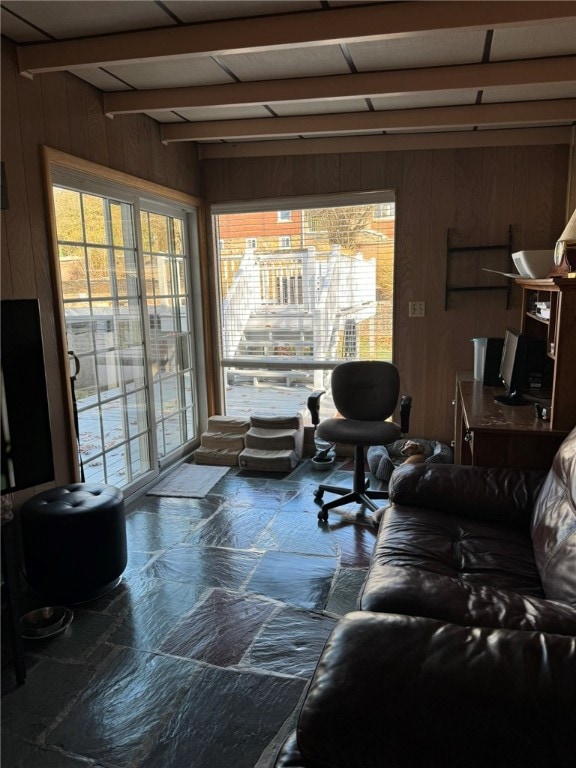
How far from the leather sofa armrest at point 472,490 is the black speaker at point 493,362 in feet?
4.10

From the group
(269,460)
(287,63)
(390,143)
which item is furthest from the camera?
(269,460)

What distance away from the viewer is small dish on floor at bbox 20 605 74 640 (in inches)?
94.3

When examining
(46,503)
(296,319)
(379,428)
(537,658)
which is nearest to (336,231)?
(296,319)

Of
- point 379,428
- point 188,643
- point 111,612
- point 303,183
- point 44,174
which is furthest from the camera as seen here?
point 303,183

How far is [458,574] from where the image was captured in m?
2.00

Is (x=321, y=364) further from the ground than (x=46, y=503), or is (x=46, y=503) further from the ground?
(x=321, y=364)

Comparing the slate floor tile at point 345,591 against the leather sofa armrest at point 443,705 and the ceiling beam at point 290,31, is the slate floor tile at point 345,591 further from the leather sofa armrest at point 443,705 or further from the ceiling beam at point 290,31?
the ceiling beam at point 290,31

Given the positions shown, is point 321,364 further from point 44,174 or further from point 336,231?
point 44,174

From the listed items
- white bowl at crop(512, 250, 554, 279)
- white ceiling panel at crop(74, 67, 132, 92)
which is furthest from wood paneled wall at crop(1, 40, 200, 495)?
white bowl at crop(512, 250, 554, 279)

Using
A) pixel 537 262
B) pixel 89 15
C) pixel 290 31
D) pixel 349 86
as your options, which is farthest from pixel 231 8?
pixel 537 262

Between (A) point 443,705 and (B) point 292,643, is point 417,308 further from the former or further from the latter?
(A) point 443,705

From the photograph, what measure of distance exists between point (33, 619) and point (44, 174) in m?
2.11

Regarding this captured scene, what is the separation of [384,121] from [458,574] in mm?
2931

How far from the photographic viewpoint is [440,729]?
1.13m
